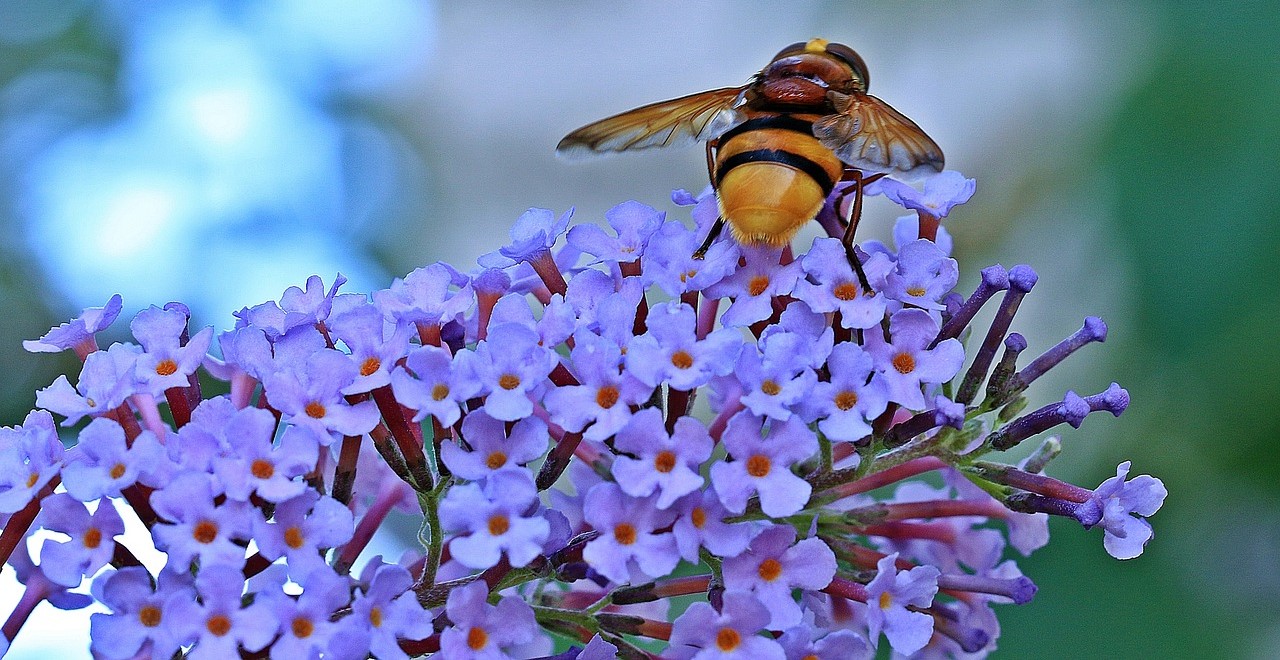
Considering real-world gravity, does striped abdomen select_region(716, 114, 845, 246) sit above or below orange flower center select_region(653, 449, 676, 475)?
above

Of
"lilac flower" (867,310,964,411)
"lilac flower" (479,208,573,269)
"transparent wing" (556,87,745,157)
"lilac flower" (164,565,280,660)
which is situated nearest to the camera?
"lilac flower" (164,565,280,660)

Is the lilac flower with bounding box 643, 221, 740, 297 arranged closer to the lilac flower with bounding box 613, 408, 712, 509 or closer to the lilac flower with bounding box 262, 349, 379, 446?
the lilac flower with bounding box 613, 408, 712, 509

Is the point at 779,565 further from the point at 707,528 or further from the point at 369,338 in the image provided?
the point at 369,338

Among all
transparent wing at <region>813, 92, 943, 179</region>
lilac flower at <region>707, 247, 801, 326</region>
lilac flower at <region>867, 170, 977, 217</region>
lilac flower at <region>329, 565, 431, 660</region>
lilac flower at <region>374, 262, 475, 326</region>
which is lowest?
lilac flower at <region>329, 565, 431, 660</region>

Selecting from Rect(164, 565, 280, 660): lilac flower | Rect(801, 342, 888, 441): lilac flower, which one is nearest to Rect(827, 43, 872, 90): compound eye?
Rect(801, 342, 888, 441): lilac flower

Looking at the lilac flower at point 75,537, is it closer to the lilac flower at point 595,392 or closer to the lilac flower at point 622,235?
the lilac flower at point 595,392

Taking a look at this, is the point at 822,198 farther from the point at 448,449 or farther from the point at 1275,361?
the point at 1275,361
